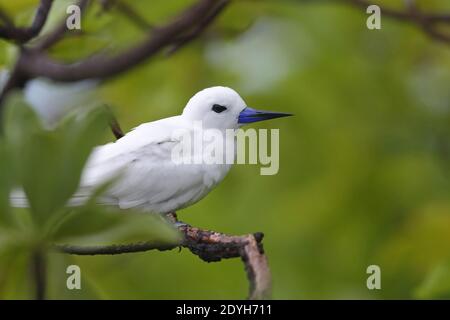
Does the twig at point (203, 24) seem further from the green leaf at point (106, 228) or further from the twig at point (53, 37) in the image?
the green leaf at point (106, 228)

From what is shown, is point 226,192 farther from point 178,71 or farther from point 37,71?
point 37,71

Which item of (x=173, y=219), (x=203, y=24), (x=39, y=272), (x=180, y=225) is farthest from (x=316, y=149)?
(x=39, y=272)

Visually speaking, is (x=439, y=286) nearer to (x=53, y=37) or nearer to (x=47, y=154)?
(x=53, y=37)

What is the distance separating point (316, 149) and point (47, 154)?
2.35m

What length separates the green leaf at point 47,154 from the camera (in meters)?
0.89

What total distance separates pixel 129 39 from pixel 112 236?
206cm

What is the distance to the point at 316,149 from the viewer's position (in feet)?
A: 10.5

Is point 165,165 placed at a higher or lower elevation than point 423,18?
lower

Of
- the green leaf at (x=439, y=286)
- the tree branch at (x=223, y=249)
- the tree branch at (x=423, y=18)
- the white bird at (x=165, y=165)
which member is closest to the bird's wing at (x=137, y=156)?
the white bird at (x=165, y=165)

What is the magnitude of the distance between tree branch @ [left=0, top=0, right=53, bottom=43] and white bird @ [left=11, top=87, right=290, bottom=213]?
238 mm

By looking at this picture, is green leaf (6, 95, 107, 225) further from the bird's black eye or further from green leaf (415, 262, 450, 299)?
green leaf (415, 262, 450, 299)

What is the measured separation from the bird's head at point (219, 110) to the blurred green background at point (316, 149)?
38.1 inches

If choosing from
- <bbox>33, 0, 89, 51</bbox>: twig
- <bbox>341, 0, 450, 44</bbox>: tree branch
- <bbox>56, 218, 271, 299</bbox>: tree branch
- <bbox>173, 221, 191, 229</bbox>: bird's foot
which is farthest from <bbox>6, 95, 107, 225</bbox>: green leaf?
<bbox>341, 0, 450, 44</bbox>: tree branch

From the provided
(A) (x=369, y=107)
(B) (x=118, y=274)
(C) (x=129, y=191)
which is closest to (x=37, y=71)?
(C) (x=129, y=191)
